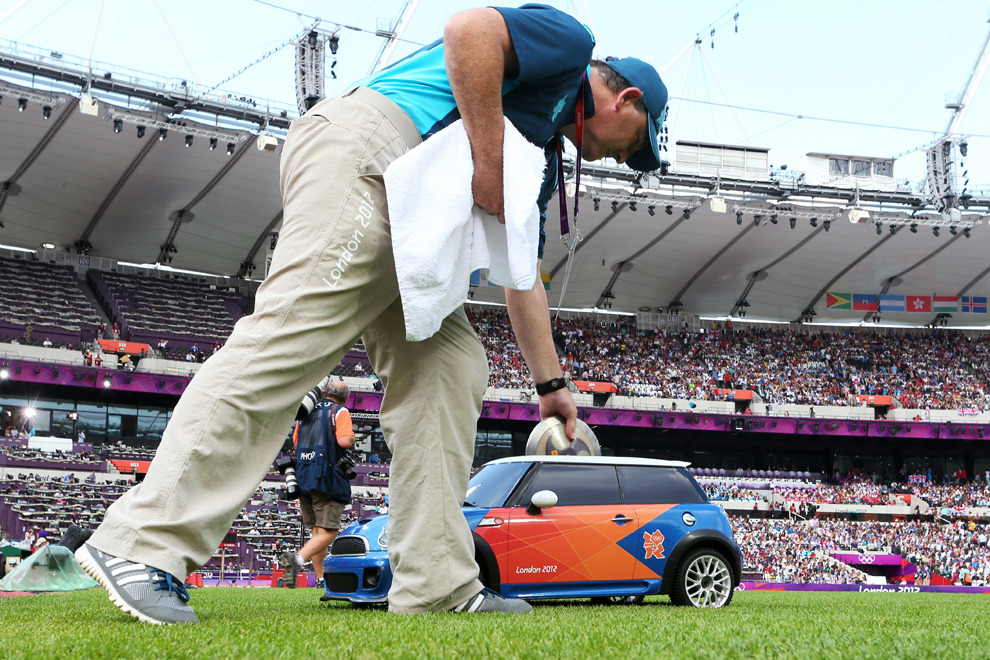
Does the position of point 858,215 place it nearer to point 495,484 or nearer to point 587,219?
point 587,219

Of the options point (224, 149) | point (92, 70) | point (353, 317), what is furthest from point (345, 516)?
point (353, 317)

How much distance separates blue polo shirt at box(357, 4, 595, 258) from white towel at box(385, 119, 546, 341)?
6.8 inches

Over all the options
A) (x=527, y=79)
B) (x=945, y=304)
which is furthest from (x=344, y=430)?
(x=945, y=304)

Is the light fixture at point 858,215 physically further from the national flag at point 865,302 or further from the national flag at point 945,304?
the national flag at point 945,304

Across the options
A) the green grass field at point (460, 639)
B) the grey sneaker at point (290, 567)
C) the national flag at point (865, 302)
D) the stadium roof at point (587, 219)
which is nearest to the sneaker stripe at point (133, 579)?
the green grass field at point (460, 639)

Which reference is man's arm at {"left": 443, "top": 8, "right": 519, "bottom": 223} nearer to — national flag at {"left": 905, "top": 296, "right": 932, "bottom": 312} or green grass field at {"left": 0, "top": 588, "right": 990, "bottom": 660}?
green grass field at {"left": 0, "top": 588, "right": 990, "bottom": 660}

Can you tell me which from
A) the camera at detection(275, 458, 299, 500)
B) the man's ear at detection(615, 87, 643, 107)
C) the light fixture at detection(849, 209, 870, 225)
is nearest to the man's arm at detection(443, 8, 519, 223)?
the man's ear at detection(615, 87, 643, 107)

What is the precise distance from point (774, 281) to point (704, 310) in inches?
168

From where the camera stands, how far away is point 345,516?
26.3 metres

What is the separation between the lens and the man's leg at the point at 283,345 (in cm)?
222

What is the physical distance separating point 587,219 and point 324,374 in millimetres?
35049

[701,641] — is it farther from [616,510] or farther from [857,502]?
[857,502]

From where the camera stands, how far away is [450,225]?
255 cm

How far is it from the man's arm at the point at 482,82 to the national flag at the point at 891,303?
47834 millimetres
